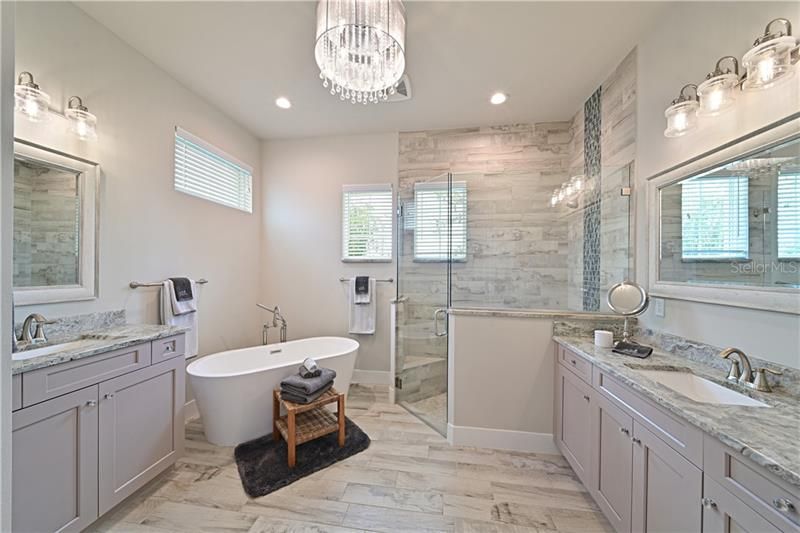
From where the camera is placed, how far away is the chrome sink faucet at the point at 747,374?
1179 millimetres

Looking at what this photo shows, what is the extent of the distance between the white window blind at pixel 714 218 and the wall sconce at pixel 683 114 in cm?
27

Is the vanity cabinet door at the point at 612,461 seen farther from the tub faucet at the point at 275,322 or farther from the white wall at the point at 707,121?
the tub faucet at the point at 275,322

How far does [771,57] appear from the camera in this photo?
3.76ft

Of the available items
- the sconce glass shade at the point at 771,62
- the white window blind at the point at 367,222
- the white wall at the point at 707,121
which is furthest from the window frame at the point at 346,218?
the sconce glass shade at the point at 771,62

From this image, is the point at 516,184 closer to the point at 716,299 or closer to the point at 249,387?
the point at 716,299

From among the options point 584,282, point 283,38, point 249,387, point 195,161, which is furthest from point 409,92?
point 249,387

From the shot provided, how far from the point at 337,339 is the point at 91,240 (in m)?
2.14

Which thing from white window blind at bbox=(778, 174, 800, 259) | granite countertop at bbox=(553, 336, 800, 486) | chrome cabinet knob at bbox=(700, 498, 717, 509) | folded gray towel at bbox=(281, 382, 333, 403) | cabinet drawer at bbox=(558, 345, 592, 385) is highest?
white window blind at bbox=(778, 174, 800, 259)

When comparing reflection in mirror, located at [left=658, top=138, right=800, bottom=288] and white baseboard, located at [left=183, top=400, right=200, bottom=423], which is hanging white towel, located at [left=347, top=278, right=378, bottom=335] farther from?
reflection in mirror, located at [left=658, top=138, right=800, bottom=288]

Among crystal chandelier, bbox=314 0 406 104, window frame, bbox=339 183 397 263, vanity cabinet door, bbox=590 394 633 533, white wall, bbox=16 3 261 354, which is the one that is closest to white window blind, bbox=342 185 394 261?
window frame, bbox=339 183 397 263

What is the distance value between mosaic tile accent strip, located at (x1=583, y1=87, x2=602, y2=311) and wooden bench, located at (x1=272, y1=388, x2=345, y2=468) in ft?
7.00

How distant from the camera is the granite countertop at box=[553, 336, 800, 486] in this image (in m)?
0.78

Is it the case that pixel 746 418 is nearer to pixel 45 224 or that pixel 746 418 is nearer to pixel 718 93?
pixel 718 93

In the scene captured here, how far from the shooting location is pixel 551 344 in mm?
2201
